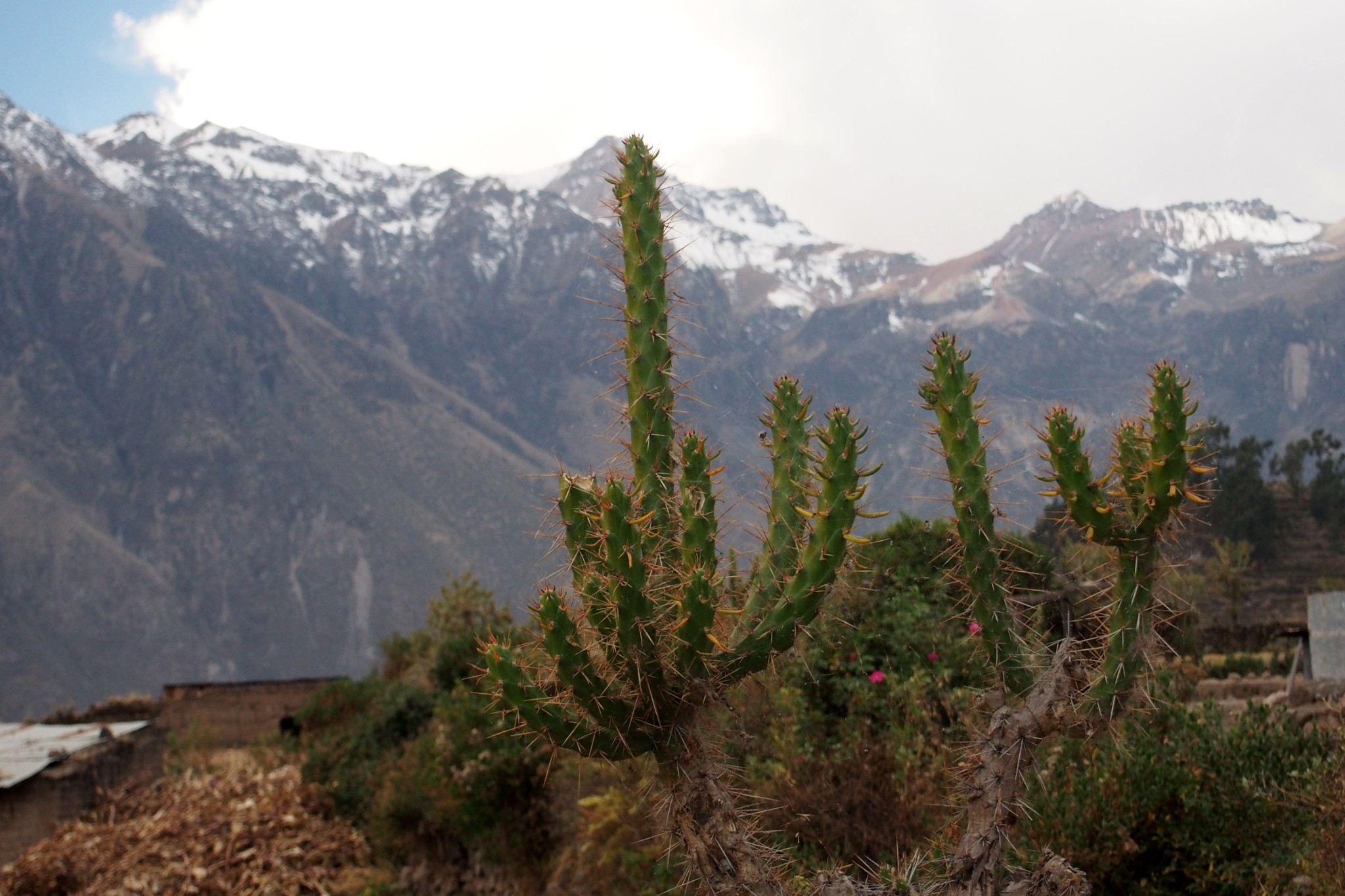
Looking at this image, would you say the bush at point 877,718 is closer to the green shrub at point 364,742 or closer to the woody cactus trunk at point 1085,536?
the woody cactus trunk at point 1085,536

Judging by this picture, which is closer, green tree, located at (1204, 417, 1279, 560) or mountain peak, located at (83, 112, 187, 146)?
green tree, located at (1204, 417, 1279, 560)

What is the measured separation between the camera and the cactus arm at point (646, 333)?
173 inches

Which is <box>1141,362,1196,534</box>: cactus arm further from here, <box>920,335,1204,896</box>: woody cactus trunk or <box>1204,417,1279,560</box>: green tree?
<box>1204,417,1279,560</box>: green tree

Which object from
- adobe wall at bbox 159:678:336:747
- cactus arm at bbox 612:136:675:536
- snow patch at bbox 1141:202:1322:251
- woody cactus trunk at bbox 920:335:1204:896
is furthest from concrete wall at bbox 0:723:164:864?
snow patch at bbox 1141:202:1322:251

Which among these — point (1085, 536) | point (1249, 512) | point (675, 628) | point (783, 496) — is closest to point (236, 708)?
point (783, 496)

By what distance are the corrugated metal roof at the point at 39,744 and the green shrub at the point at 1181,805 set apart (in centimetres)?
1512

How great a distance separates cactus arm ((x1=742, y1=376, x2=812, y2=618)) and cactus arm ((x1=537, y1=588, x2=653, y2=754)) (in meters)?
0.59

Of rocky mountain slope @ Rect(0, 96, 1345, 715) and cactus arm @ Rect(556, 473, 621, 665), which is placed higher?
rocky mountain slope @ Rect(0, 96, 1345, 715)

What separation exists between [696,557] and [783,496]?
1.48 feet

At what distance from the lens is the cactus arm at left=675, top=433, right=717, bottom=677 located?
12.4ft

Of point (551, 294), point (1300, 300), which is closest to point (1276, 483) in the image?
point (1300, 300)

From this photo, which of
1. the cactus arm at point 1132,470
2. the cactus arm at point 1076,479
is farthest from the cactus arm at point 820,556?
the cactus arm at point 1132,470

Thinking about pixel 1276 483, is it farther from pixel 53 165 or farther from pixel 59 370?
pixel 53 165

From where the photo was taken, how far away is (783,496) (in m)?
4.36
